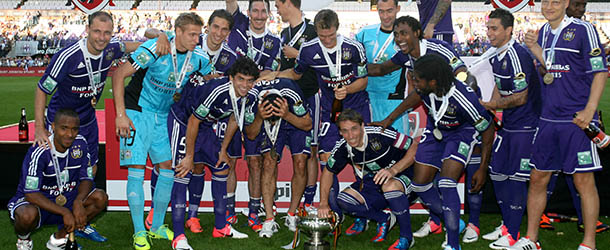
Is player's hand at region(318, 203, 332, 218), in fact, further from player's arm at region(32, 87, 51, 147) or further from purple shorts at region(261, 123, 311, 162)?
player's arm at region(32, 87, 51, 147)

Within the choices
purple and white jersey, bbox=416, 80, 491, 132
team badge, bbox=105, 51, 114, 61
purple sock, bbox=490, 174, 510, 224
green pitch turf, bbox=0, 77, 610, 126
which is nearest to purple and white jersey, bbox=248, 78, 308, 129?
purple and white jersey, bbox=416, 80, 491, 132

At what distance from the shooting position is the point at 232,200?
6.50 metres

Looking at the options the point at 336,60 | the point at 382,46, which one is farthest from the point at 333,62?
the point at 382,46

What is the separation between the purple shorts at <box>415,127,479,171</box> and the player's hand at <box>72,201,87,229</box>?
114 inches

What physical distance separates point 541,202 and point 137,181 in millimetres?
3602

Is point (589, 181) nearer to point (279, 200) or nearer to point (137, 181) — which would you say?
point (279, 200)

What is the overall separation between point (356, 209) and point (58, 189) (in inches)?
105

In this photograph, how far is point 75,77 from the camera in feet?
18.3

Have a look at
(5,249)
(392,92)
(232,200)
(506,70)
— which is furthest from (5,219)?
(506,70)

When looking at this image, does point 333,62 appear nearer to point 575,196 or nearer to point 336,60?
point 336,60

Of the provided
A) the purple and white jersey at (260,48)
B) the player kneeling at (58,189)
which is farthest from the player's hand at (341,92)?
the player kneeling at (58,189)

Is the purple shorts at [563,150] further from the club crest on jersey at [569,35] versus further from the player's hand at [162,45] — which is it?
the player's hand at [162,45]

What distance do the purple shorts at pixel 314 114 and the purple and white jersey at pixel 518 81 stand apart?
1.83 metres

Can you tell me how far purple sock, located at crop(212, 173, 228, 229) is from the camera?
5.99m
